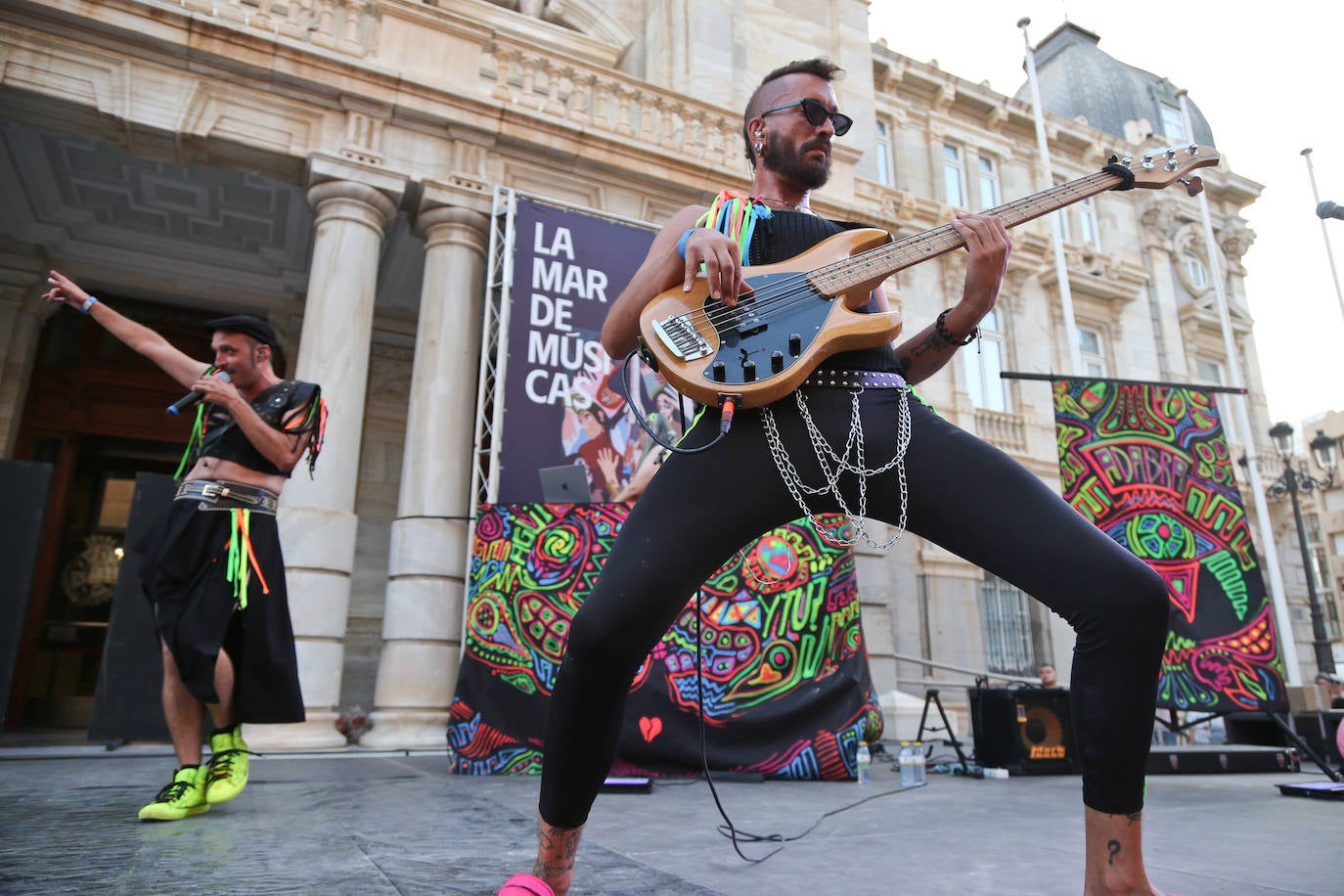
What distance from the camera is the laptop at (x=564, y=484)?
6348 millimetres

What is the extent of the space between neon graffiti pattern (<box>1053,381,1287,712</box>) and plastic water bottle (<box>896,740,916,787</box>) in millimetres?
1846

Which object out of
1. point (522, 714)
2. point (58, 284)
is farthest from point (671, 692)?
point (58, 284)

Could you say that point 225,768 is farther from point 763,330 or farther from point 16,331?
point 16,331

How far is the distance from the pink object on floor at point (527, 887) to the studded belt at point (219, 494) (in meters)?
2.49

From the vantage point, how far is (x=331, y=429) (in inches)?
301

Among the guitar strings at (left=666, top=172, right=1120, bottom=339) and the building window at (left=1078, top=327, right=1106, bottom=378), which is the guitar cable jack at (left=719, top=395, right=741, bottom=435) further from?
the building window at (left=1078, top=327, right=1106, bottom=378)

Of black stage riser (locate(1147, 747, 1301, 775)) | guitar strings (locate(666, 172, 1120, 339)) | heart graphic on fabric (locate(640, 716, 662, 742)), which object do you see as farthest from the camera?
black stage riser (locate(1147, 747, 1301, 775))

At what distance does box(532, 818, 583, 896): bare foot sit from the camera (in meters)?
1.66

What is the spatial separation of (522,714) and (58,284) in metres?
3.64

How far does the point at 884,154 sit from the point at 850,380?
16.7 metres

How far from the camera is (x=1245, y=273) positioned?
2148 centimetres

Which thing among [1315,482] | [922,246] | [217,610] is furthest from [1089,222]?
[217,610]

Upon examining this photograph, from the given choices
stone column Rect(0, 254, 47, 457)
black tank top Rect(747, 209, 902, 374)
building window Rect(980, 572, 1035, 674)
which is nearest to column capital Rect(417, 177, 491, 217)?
stone column Rect(0, 254, 47, 457)

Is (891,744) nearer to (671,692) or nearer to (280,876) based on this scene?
(671,692)
